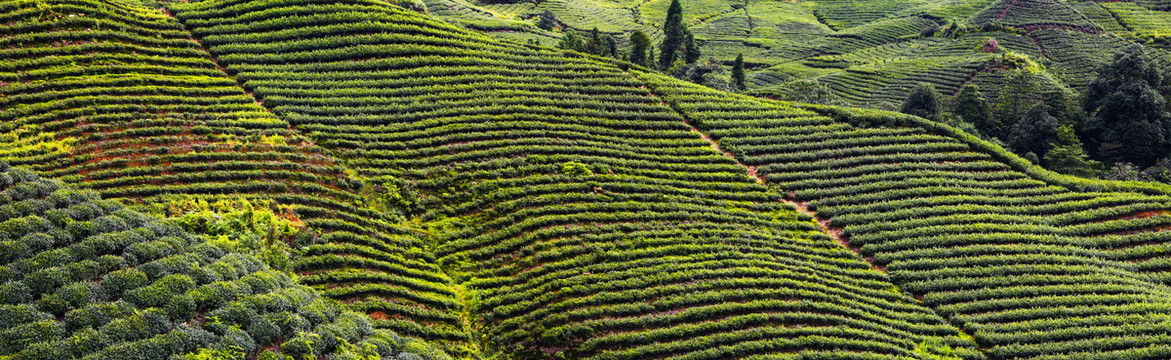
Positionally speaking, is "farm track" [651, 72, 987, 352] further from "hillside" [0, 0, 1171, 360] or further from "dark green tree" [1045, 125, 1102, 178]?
"dark green tree" [1045, 125, 1102, 178]

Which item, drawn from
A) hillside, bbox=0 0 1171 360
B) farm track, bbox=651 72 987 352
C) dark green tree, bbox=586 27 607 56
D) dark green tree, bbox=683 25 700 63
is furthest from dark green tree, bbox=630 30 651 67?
farm track, bbox=651 72 987 352

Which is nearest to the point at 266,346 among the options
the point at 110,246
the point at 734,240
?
the point at 110,246

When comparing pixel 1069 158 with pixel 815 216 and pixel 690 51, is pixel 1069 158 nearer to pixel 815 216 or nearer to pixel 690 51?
pixel 815 216

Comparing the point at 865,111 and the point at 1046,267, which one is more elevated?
the point at 865,111

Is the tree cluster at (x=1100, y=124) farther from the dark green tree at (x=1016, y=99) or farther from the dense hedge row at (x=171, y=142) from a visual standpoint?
the dense hedge row at (x=171, y=142)

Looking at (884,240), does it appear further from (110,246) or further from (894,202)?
(110,246)

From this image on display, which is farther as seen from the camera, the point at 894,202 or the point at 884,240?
the point at 894,202
